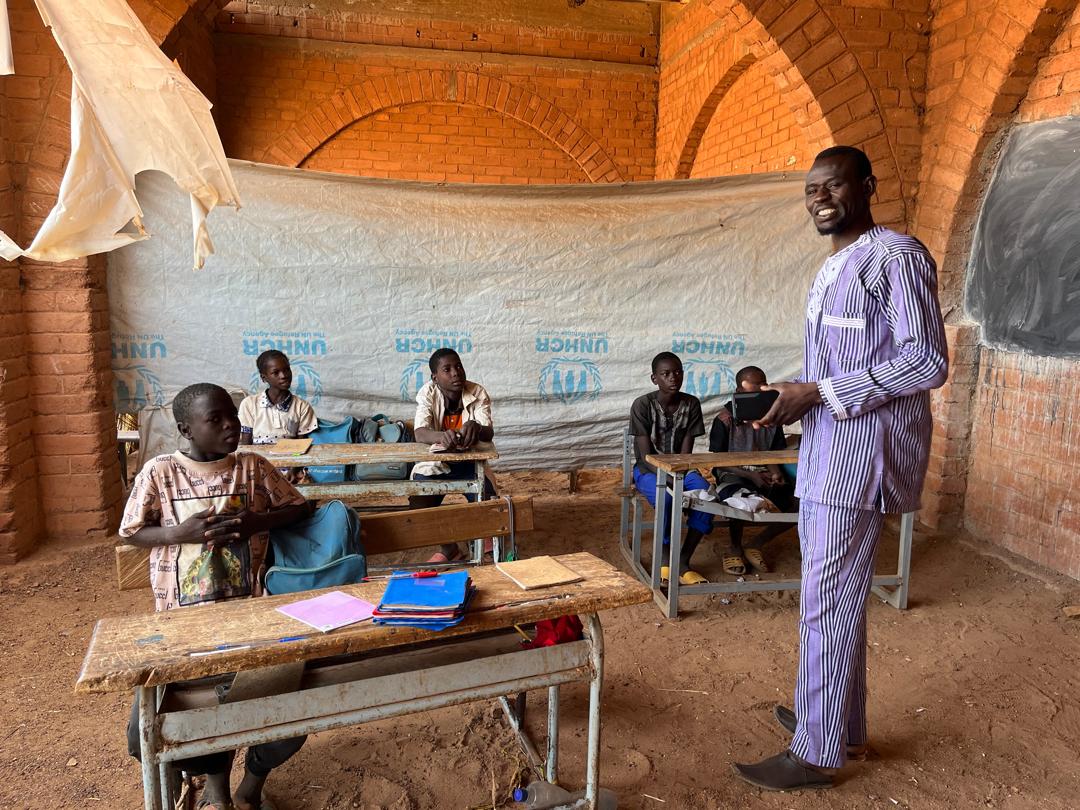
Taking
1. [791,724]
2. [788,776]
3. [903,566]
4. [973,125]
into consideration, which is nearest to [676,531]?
[791,724]

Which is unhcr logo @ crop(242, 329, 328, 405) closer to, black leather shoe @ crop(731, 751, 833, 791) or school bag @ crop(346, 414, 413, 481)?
school bag @ crop(346, 414, 413, 481)

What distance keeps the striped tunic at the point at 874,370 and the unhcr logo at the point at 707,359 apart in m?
3.04

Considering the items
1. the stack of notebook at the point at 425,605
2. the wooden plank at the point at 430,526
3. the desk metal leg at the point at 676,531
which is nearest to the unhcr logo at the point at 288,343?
the wooden plank at the point at 430,526

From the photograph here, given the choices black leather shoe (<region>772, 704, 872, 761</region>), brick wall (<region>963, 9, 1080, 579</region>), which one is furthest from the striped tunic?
brick wall (<region>963, 9, 1080, 579</region>)

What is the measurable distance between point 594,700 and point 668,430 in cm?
253

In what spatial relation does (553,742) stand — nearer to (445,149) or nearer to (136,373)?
(136,373)

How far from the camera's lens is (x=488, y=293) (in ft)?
16.3

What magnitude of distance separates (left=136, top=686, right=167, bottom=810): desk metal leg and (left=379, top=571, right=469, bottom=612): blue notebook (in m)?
0.51

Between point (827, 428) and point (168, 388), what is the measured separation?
13.9 feet

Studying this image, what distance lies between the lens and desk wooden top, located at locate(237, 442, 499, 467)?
338 centimetres

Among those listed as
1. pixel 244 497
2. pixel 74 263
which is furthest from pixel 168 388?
pixel 244 497

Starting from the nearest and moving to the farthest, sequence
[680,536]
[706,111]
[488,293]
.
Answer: [680,536] → [488,293] → [706,111]

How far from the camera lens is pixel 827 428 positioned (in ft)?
6.58

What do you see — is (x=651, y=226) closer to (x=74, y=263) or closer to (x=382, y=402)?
(x=382, y=402)
